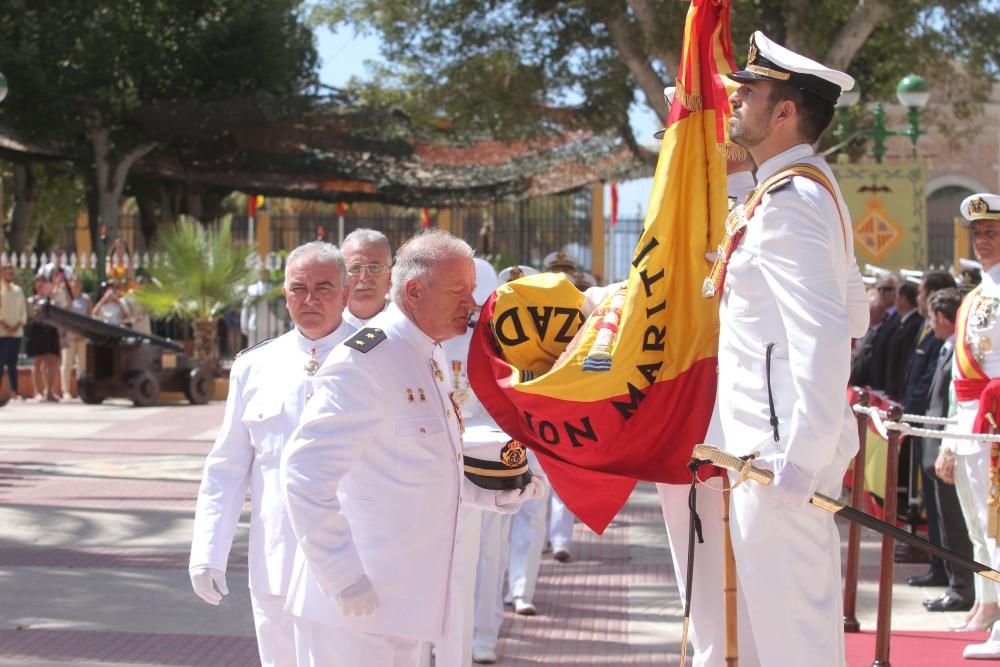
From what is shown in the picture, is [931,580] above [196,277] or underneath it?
underneath

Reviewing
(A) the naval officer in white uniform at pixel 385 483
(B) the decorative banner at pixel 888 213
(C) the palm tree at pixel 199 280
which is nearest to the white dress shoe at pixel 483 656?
(A) the naval officer in white uniform at pixel 385 483

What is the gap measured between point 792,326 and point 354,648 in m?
1.47

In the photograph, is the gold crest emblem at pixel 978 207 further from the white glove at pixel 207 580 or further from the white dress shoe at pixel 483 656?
the white glove at pixel 207 580

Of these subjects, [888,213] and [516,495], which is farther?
[888,213]

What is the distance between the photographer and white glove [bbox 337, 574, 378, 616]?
3631 millimetres

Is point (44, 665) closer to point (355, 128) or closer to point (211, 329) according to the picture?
point (211, 329)

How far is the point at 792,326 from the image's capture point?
3732mm

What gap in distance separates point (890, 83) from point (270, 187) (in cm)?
1524

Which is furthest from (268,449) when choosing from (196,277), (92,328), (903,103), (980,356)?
(196,277)

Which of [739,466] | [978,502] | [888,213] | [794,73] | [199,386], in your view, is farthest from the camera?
[199,386]

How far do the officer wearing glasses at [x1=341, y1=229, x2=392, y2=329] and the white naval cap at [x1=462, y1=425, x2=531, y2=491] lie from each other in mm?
1504

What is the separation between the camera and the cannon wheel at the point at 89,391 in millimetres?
20266

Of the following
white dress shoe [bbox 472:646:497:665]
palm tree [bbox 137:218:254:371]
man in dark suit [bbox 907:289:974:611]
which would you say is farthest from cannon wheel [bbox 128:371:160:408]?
white dress shoe [bbox 472:646:497:665]

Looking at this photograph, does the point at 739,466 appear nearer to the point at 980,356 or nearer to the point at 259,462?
the point at 259,462
